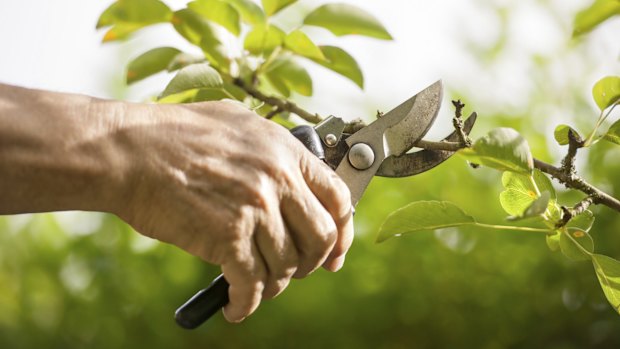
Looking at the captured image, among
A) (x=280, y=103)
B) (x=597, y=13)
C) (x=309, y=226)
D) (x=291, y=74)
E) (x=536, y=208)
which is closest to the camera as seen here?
(x=536, y=208)

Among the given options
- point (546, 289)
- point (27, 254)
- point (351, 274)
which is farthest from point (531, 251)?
point (27, 254)

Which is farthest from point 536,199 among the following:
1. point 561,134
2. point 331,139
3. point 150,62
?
point 150,62

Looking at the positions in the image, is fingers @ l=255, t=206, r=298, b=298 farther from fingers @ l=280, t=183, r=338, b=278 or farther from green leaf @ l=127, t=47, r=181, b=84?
green leaf @ l=127, t=47, r=181, b=84

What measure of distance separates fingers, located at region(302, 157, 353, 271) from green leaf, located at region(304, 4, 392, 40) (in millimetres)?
282

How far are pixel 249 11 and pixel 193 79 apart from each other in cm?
18

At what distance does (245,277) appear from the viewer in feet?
2.30

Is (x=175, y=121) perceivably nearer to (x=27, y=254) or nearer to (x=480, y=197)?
(x=480, y=197)

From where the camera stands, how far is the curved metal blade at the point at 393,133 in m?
0.83

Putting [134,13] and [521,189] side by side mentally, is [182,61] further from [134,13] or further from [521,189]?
[521,189]

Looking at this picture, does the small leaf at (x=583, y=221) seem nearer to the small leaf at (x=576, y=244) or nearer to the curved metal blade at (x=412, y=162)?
the small leaf at (x=576, y=244)

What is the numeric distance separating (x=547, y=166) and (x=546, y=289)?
100 centimetres

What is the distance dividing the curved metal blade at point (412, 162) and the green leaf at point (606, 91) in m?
0.16

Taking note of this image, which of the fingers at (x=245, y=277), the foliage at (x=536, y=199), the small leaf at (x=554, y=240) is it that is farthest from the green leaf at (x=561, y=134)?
the fingers at (x=245, y=277)

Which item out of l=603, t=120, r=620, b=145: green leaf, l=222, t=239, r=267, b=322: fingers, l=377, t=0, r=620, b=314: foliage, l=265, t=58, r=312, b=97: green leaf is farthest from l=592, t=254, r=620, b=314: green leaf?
l=265, t=58, r=312, b=97: green leaf
